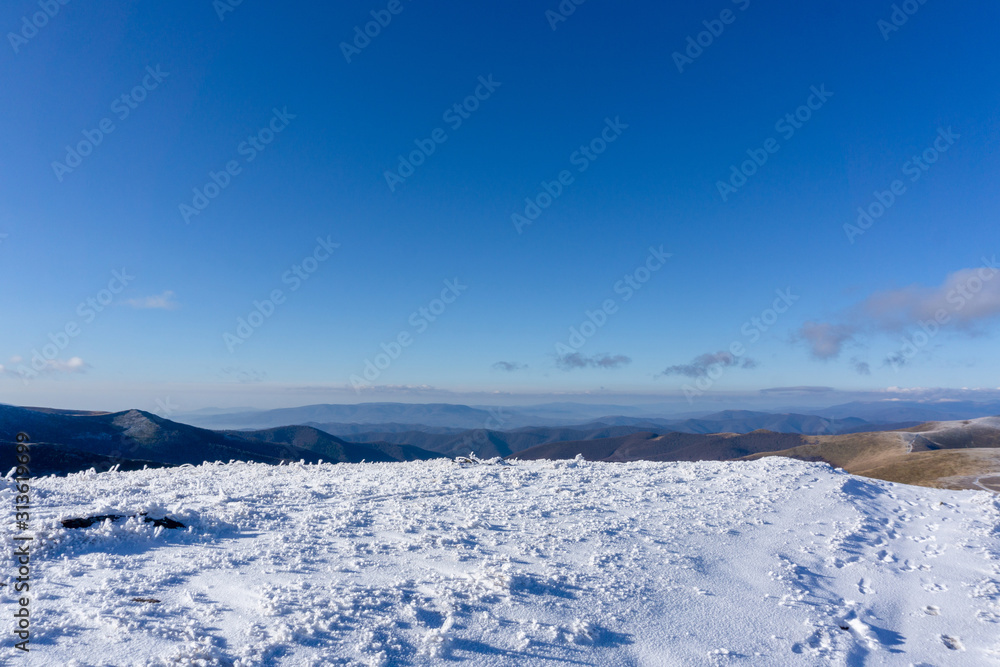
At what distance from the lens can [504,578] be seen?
900cm

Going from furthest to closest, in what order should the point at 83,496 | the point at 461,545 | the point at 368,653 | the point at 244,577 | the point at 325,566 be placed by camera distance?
the point at 83,496 → the point at 461,545 → the point at 325,566 → the point at 244,577 → the point at 368,653

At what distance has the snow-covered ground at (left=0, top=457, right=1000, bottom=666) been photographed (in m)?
6.97

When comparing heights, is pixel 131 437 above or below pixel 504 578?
below

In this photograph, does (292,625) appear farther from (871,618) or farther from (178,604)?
(871,618)

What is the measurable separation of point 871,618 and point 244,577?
42.0 ft

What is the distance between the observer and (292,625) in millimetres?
7004

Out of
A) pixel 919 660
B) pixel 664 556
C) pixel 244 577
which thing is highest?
pixel 244 577

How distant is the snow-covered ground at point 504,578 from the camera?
6.97 m

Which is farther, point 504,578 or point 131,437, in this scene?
point 131,437

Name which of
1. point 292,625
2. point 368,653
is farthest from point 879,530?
point 292,625

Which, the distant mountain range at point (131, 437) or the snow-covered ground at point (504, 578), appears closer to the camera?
the snow-covered ground at point (504, 578)

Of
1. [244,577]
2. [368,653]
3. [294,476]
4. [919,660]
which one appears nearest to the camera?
[368,653]

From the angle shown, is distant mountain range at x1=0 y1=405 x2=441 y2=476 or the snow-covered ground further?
distant mountain range at x1=0 y1=405 x2=441 y2=476

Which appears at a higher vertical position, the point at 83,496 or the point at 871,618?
the point at 83,496
